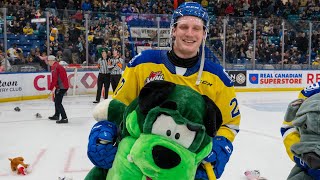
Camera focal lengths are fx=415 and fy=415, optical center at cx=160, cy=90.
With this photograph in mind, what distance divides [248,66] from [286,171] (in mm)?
8695

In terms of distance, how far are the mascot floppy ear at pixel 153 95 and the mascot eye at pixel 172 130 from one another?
0.06 m

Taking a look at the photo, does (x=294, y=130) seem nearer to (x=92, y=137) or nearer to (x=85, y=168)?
(x=92, y=137)

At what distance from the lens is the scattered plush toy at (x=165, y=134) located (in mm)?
1327

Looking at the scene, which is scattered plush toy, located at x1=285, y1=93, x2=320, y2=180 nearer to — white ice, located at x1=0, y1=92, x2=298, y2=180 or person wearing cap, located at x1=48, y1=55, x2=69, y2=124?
white ice, located at x1=0, y1=92, x2=298, y2=180

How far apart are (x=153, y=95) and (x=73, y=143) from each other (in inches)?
164

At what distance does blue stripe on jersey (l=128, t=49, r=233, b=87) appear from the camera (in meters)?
1.94

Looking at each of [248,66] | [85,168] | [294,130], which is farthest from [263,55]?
[294,130]

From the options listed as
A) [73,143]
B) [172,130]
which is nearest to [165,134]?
[172,130]

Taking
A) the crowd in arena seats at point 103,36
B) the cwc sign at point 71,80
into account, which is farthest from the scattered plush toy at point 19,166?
the cwc sign at point 71,80

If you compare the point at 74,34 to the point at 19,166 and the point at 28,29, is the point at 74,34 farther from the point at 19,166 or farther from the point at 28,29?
the point at 19,166

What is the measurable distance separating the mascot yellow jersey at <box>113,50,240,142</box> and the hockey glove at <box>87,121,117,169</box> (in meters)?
0.35

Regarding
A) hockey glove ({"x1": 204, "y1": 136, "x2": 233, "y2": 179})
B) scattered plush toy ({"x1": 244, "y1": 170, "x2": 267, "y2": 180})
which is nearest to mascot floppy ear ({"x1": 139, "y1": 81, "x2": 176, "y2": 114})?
hockey glove ({"x1": 204, "y1": 136, "x2": 233, "y2": 179})

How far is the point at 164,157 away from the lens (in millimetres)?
1315

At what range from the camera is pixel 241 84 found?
41.2 feet
